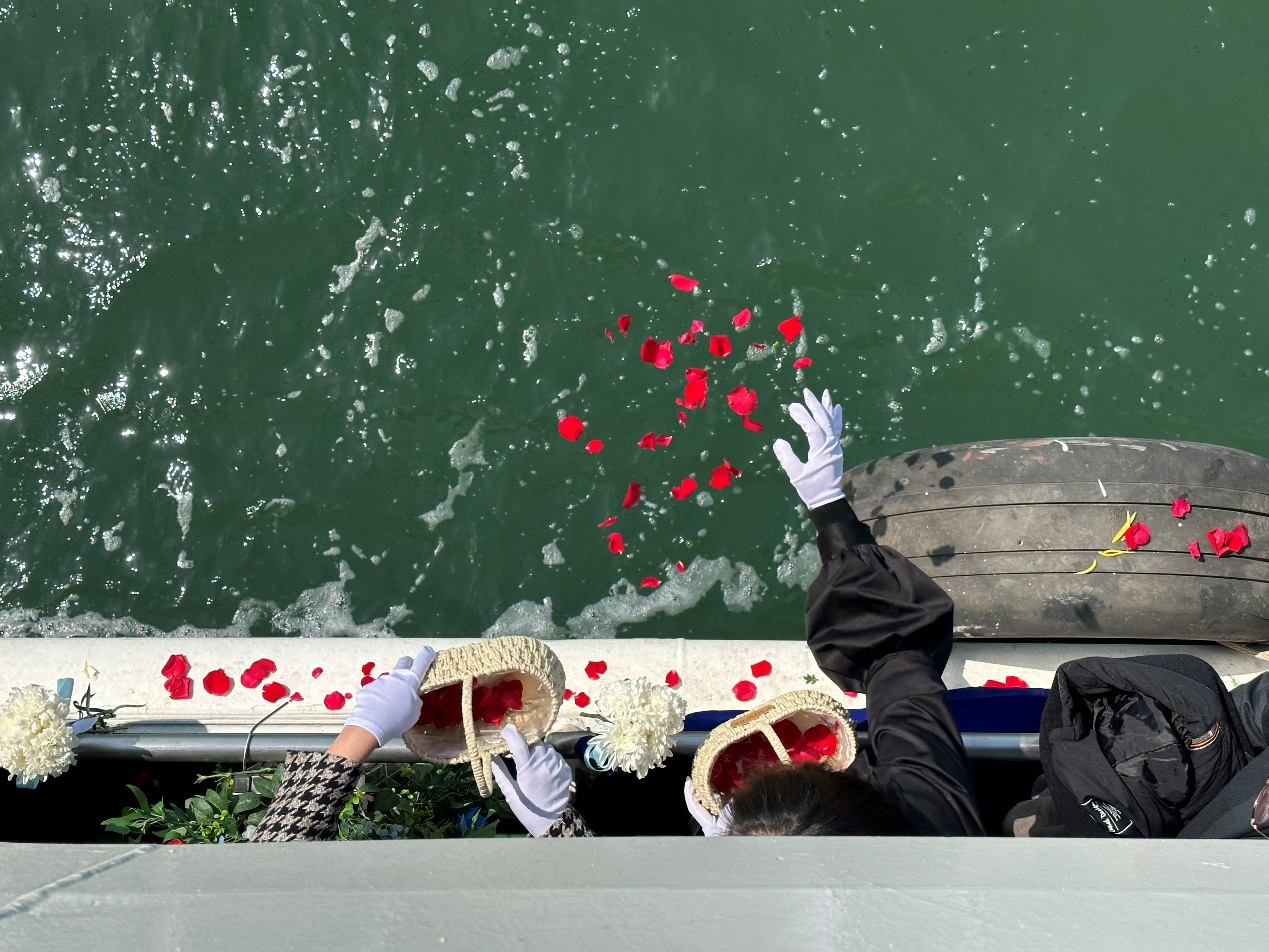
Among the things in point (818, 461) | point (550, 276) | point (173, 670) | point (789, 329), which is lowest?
point (173, 670)

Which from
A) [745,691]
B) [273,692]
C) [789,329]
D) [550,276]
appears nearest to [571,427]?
[550,276]

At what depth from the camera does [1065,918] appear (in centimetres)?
98

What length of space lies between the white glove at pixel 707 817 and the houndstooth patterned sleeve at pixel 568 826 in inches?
7.9

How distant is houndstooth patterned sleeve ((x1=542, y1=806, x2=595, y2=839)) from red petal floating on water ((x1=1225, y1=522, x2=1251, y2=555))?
2.13 metres

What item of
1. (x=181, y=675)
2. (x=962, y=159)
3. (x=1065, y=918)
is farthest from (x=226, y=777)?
(x=962, y=159)

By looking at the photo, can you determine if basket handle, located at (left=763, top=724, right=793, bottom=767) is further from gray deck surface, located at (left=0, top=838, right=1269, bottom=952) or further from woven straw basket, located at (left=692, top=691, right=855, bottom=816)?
gray deck surface, located at (left=0, top=838, right=1269, bottom=952)

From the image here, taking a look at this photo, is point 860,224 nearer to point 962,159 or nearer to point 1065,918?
point 962,159

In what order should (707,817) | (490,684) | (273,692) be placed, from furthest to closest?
(273,692), (490,684), (707,817)

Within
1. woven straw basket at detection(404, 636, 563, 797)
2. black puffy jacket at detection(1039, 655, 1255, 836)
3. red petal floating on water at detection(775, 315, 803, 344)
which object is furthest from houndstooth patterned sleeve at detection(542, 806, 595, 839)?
red petal floating on water at detection(775, 315, 803, 344)

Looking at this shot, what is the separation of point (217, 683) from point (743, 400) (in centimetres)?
213

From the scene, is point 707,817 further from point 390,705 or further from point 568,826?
point 390,705

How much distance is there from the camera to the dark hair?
148cm

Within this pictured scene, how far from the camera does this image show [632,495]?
3809mm

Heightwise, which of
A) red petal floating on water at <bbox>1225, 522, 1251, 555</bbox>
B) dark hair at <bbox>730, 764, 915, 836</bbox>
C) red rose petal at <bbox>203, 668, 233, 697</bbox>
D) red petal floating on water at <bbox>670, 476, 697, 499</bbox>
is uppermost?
red petal floating on water at <bbox>670, 476, 697, 499</bbox>
